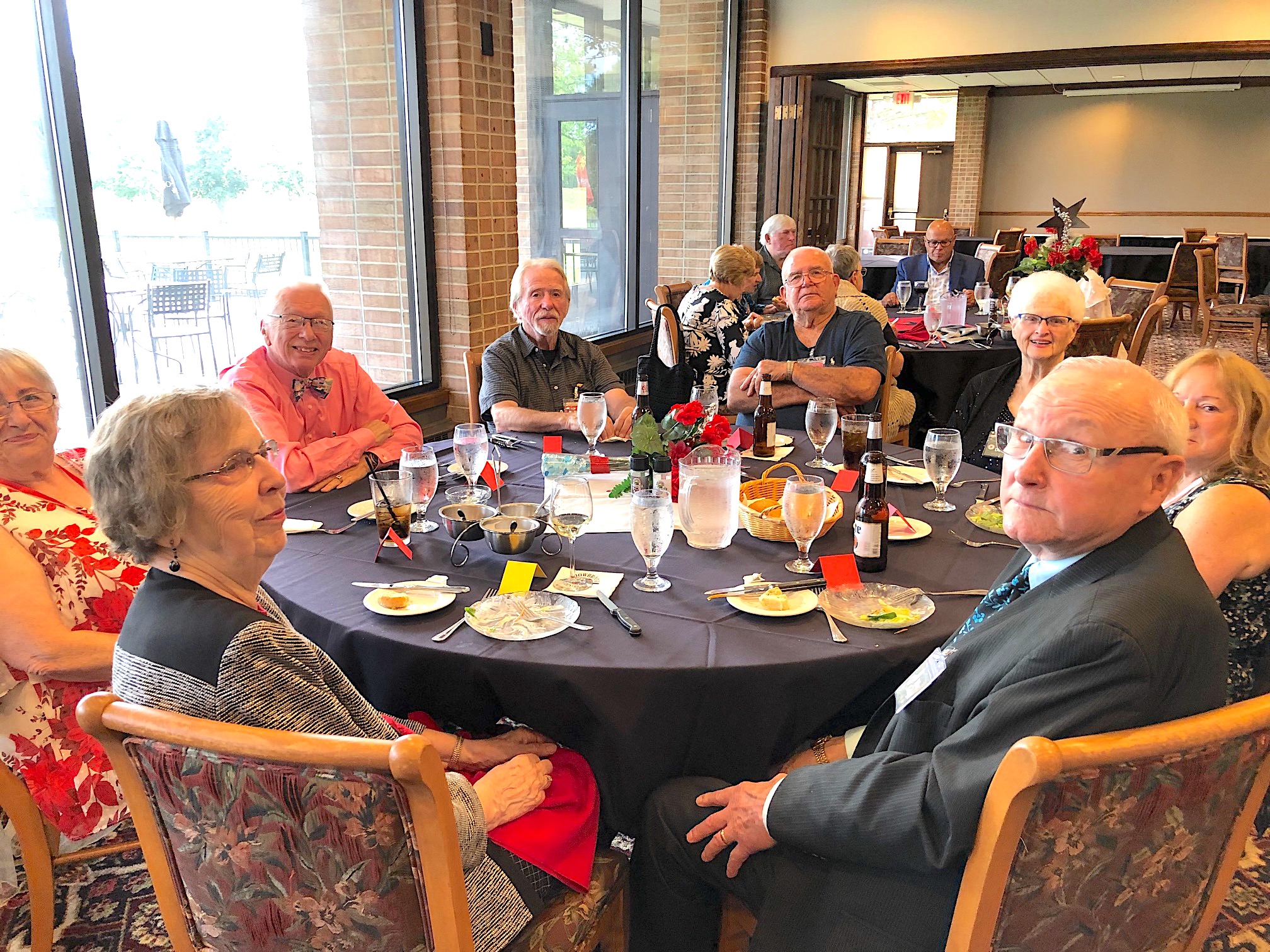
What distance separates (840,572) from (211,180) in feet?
10.2

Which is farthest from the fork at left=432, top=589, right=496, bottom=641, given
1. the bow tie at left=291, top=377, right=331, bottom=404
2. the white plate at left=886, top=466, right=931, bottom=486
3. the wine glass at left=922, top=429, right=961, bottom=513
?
the bow tie at left=291, top=377, right=331, bottom=404

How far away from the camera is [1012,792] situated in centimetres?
94

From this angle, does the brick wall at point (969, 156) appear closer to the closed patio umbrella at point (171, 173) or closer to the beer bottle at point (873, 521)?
the closed patio umbrella at point (171, 173)

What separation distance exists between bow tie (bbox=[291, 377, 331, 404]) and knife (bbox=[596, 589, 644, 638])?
4.62 ft

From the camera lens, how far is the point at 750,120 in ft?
25.6

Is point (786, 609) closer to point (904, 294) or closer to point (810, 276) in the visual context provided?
point (810, 276)

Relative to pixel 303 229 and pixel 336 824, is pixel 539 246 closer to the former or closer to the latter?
pixel 303 229

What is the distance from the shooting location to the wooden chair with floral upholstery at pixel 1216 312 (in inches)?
345

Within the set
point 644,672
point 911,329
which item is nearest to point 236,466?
point 644,672

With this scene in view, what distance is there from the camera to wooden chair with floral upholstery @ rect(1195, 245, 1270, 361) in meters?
8.76

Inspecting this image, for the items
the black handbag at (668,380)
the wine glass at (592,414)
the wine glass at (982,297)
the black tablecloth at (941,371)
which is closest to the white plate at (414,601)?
the wine glass at (592,414)

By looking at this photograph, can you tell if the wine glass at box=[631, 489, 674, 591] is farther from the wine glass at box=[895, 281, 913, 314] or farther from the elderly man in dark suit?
the wine glass at box=[895, 281, 913, 314]

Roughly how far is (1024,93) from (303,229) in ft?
46.7

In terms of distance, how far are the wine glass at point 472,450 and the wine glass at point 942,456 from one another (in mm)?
1018
